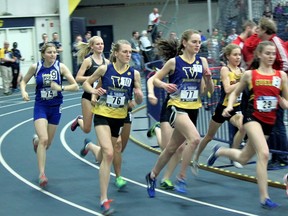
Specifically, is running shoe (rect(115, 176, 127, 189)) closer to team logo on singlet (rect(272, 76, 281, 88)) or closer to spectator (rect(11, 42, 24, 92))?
team logo on singlet (rect(272, 76, 281, 88))

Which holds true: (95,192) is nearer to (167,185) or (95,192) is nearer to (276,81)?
(167,185)

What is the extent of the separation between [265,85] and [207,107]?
13.4ft

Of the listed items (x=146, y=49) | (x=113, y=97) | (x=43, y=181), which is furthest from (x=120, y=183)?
(x=146, y=49)

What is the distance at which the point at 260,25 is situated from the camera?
27.5 feet

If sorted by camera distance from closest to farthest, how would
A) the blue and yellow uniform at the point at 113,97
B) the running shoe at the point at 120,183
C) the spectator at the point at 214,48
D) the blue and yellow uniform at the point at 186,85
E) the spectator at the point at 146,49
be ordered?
the blue and yellow uniform at the point at 113,97, the blue and yellow uniform at the point at 186,85, the running shoe at the point at 120,183, the spectator at the point at 214,48, the spectator at the point at 146,49

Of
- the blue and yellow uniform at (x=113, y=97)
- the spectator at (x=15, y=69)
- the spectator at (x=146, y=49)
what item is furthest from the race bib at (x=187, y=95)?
the spectator at (x=146, y=49)

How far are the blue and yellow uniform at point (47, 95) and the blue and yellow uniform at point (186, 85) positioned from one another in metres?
2.02

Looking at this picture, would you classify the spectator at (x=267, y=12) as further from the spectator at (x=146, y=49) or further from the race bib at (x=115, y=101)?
the spectator at (x=146, y=49)

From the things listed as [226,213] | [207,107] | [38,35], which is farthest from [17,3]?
[226,213]

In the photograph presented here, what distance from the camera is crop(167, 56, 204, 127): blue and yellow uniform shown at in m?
7.88

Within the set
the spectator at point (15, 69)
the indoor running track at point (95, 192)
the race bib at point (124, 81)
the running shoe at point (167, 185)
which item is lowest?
the indoor running track at point (95, 192)

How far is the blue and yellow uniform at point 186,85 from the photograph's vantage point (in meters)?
7.88

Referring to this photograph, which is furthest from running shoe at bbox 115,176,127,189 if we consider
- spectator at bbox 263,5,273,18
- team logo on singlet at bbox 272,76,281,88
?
spectator at bbox 263,5,273,18

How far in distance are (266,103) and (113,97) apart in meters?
1.87
